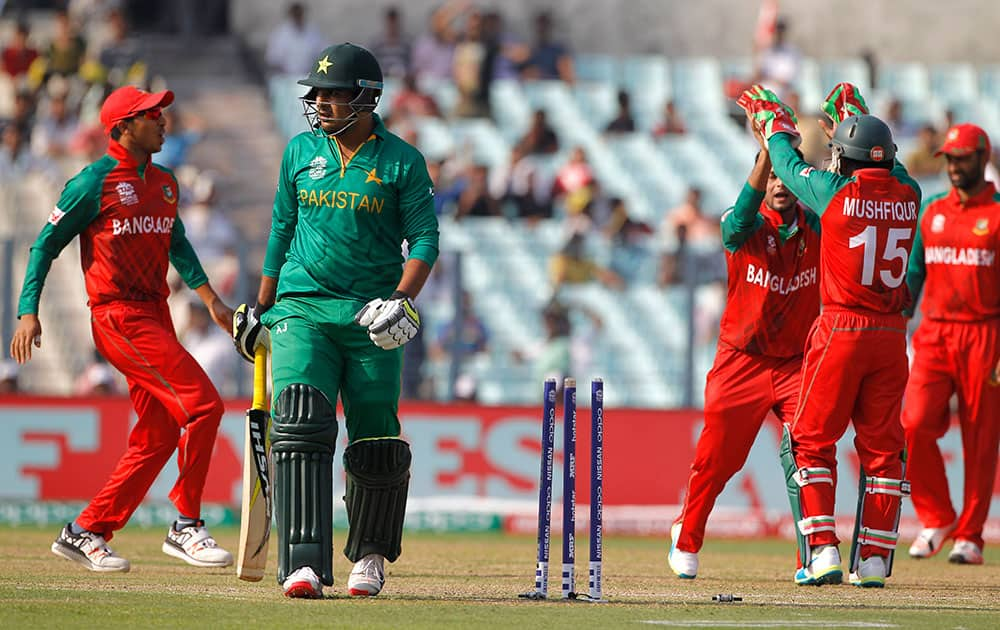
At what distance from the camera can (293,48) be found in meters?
A: 24.0

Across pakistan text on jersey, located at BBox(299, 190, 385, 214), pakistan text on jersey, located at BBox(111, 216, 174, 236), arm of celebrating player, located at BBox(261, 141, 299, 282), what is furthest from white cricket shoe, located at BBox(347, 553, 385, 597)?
pakistan text on jersey, located at BBox(111, 216, 174, 236)

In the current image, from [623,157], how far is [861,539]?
1405 centimetres

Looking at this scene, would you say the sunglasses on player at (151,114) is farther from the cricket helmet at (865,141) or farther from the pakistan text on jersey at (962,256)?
the pakistan text on jersey at (962,256)

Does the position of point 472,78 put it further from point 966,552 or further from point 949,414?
point 966,552

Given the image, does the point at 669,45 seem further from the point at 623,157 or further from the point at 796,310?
the point at 796,310

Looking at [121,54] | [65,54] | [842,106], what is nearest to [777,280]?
[842,106]

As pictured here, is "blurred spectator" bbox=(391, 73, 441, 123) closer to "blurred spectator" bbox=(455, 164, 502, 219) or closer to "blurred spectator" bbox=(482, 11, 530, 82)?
"blurred spectator" bbox=(482, 11, 530, 82)

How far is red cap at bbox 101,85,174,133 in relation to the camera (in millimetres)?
10352

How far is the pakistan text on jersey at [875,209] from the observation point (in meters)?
9.28

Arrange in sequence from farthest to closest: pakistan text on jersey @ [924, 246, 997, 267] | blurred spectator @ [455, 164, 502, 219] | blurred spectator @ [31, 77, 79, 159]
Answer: blurred spectator @ [31, 77, 79, 159]
blurred spectator @ [455, 164, 502, 219]
pakistan text on jersey @ [924, 246, 997, 267]

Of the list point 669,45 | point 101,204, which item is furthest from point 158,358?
point 669,45

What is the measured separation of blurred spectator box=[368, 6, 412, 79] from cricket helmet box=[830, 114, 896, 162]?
14.6m

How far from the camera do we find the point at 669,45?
2748cm

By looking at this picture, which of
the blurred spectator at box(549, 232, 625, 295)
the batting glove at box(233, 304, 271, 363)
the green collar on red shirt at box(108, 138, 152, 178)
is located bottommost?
the batting glove at box(233, 304, 271, 363)
